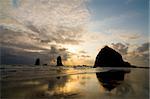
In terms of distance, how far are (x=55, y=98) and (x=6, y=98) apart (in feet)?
8.87

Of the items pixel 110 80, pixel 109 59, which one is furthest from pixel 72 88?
pixel 109 59

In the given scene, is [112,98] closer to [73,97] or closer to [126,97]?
[126,97]

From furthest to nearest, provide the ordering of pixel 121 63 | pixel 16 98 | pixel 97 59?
pixel 97 59 < pixel 121 63 < pixel 16 98

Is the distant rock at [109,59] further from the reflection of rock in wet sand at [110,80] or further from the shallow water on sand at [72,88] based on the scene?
the shallow water on sand at [72,88]

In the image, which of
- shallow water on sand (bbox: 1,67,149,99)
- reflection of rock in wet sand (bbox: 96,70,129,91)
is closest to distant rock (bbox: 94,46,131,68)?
reflection of rock in wet sand (bbox: 96,70,129,91)

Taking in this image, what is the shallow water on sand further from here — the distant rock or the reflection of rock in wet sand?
the distant rock

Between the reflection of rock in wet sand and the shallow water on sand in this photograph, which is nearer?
the shallow water on sand

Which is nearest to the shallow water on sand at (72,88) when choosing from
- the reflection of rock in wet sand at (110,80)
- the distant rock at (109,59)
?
the reflection of rock in wet sand at (110,80)

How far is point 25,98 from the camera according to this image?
977 centimetres

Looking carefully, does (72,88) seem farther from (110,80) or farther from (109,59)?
(109,59)

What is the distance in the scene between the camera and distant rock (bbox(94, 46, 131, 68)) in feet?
495

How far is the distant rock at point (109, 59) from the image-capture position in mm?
151000

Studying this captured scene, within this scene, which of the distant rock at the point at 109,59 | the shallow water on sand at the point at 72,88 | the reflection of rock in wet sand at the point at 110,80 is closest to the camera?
the shallow water on sand at the point at 72,88

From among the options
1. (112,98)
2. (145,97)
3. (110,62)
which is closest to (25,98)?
(112,98)
